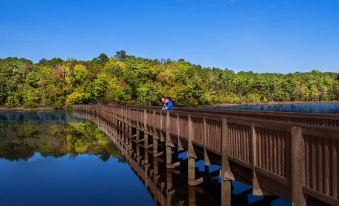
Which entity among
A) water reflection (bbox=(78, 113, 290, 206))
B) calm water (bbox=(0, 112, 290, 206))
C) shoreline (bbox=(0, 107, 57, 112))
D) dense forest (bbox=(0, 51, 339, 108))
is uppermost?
dense forest (bbox=(0, 51, 339, 108))

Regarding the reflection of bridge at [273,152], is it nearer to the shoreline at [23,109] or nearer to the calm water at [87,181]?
the calm water at [87,181]

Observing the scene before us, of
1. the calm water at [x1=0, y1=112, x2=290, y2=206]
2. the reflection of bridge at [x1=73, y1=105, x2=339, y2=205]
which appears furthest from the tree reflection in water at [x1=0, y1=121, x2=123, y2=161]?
the reflection of bridge at [x1=73, y1=105, x2=339, y2=205]

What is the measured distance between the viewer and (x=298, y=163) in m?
7.17

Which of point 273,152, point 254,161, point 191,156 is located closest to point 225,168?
point 254,161

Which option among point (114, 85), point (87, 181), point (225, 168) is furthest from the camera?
point (114, 85)

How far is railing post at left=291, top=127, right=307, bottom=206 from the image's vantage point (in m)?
7.13

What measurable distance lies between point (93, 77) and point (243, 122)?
109 m

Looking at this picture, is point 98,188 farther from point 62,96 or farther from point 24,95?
point 24,95

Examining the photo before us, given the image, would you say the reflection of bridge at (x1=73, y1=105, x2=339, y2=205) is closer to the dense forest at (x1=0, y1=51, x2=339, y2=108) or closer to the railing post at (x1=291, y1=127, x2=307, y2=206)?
the railing post at (x1=291, y1=127, x2=307, y2=206)

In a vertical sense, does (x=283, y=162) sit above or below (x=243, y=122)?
below

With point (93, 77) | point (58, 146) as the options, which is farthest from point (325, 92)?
point (58, 146)

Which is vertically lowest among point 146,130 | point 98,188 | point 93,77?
point 98,188

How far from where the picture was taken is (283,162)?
7.79 m

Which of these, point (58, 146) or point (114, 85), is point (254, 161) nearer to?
point (58, 146)
